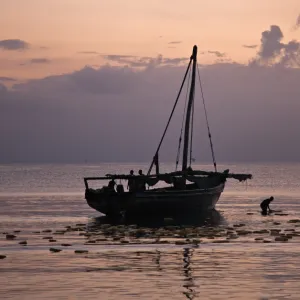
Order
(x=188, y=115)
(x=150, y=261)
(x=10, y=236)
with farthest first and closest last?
(x=188, y=115) < (x=10, y=236) < (x=150, y=261)

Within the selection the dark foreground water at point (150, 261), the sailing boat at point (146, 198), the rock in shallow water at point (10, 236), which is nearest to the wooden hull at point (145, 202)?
the sailing boat at point (146, 198)

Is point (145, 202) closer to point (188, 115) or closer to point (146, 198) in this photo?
point (146, 198)

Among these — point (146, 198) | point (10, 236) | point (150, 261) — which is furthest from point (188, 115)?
point (150, 261)

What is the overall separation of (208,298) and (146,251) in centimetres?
1291

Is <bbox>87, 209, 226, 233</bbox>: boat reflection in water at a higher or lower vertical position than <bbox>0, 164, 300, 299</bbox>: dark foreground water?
lower

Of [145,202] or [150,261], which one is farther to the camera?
[145,202]

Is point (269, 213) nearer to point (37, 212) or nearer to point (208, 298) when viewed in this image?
point (37, 212)

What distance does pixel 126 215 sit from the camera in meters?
65.7

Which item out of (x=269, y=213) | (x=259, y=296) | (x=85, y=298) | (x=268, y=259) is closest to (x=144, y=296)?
(x=85, y=298)

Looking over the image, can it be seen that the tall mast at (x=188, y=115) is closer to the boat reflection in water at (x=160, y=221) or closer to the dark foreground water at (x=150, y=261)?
the boat reflection in water at (x=160, y=221)

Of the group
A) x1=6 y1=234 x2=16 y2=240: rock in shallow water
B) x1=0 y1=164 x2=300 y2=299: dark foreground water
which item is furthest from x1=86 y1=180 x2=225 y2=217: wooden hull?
x1=6 y1=234 x2=16 y2=240: rock in shallow water

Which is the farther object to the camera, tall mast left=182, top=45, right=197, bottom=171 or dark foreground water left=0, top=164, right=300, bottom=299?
tall mast left=182, top=45, right=197, bottom=171

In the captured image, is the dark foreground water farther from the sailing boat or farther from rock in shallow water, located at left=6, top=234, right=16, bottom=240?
the sailing boat

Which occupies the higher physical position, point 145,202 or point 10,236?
point 145,202
